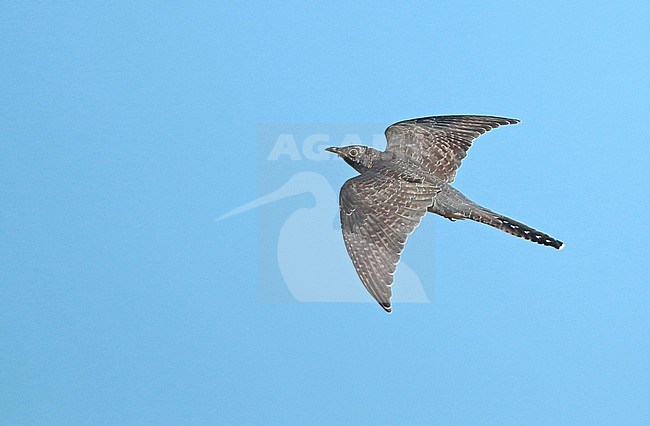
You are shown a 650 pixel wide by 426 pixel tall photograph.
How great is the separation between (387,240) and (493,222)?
0.47 m

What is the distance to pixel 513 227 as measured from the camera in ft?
13.5

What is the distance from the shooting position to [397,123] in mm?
4719

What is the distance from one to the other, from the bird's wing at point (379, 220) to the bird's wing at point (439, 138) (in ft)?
0.99

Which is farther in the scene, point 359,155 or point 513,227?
point 359,155

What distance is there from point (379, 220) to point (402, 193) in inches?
6.9

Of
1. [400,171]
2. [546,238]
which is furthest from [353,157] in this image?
[546,238]

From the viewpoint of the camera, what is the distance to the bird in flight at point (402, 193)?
13.1 feet

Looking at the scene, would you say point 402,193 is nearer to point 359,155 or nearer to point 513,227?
point 359,155

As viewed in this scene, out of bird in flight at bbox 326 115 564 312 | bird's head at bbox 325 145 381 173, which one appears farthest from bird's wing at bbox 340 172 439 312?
bird's head at bbox 325 145 381 173

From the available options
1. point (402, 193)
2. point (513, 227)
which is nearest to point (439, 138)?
point (402, 193)

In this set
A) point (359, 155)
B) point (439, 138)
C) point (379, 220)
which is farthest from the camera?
point (439, 138)

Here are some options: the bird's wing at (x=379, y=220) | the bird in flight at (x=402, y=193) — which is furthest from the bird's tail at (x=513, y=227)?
the bird's wing at (x=379, y=220)

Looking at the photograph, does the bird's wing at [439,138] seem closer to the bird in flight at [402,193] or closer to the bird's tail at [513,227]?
the bird in flight at [402,193]

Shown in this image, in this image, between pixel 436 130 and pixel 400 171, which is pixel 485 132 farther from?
pixel 400 171
